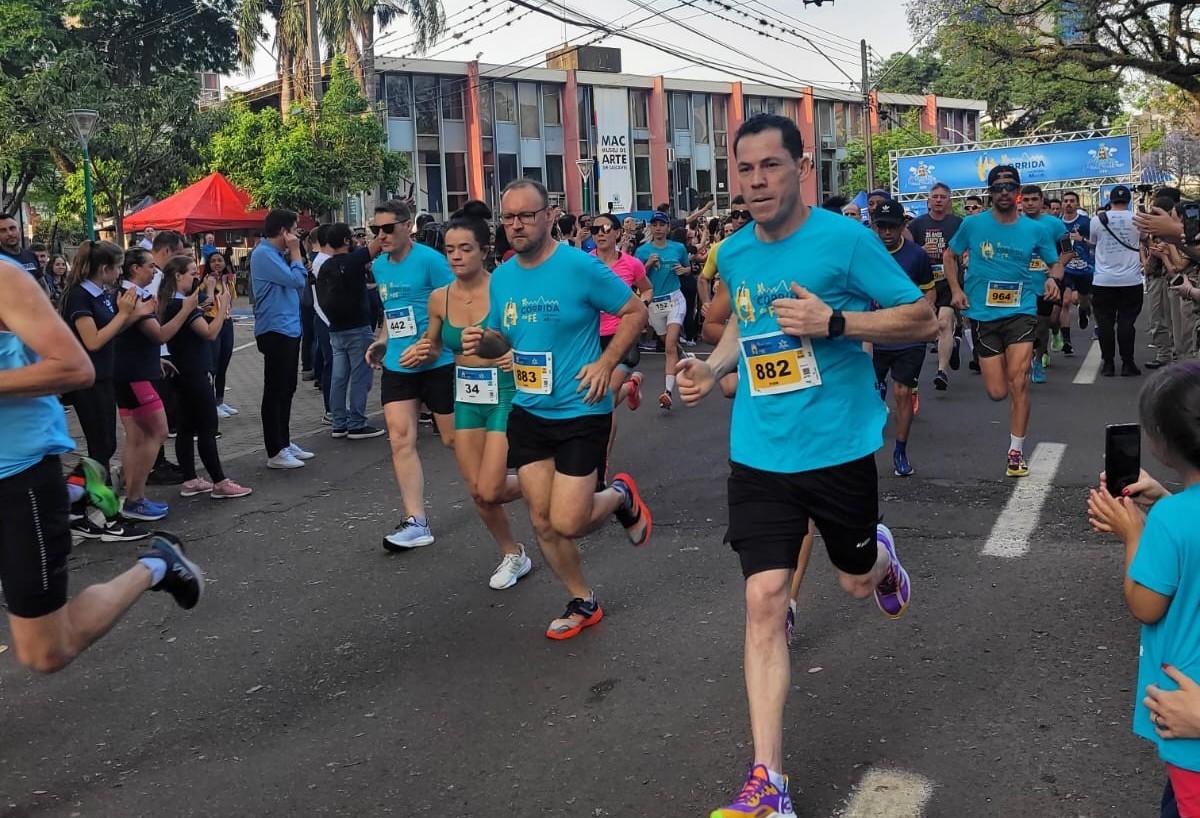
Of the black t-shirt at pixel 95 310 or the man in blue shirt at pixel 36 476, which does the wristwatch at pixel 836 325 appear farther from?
the black t-shirt at pixel 95 310

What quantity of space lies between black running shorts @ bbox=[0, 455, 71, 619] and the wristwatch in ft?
7.96

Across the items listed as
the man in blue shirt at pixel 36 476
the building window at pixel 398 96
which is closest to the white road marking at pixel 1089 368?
the man in blue shirt at pixel 36 476

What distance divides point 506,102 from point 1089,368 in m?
39.9

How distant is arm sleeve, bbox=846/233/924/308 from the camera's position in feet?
12.1

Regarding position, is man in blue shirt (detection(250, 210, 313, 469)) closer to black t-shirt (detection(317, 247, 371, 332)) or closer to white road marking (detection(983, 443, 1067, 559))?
black t-shirt (detection(317, 247, 371, 332))

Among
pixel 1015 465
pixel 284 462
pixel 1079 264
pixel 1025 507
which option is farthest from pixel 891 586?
pixel 1079 264

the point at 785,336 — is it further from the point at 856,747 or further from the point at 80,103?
the point at 80,103

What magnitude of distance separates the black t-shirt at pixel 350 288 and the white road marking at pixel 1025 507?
5.40 metres

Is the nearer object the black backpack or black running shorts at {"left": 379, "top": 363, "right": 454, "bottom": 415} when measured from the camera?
black running shorts at {"left": 379, "top": 363, "right": 454, "bottom": 415}

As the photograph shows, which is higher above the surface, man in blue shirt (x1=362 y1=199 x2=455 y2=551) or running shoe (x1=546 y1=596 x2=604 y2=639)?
man in blue shirt (x1=362 y1=199 x2=455 y2=551)

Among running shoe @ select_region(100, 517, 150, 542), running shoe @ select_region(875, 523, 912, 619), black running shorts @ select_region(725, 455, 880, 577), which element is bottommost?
running shoe @ select_region(100, 517, 150, 542)

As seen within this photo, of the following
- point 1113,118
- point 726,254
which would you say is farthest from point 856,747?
point 1113,118

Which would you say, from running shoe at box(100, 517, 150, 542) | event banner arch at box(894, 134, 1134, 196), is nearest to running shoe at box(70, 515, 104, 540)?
running shoe at box(100, 517, 150, 542)

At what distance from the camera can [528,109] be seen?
5031 cm
